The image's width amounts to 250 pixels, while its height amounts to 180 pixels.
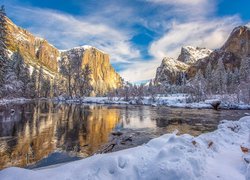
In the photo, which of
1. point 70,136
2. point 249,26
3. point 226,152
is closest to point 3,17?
point 70,136

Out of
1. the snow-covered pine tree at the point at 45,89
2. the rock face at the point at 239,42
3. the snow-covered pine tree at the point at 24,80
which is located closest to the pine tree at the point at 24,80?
the snow-covered pine tree at the point at 24,80

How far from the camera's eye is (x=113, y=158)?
223 inches

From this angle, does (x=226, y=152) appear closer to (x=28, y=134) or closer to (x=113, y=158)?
(x=113, y=158)

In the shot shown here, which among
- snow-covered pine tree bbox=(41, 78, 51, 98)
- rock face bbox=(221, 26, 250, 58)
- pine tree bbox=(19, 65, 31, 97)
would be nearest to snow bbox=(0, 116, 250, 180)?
pine tree bbox=(19, 65, 31, 97)

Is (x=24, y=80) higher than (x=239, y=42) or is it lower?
lower

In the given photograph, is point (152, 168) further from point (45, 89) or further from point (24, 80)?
point (45, 89)

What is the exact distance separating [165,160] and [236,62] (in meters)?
175

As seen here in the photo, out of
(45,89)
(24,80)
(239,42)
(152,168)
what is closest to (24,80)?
(24,80)

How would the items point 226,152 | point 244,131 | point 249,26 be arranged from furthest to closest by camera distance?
point 249,26
point 244,131
point 226,152

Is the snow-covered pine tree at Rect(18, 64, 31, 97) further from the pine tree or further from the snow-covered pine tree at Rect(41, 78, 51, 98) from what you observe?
the snow-covered pine tree at Rect(41, 78, 51, 98)

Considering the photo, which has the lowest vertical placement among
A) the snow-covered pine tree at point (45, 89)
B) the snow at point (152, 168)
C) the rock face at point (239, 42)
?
the snow at point (152, 168)

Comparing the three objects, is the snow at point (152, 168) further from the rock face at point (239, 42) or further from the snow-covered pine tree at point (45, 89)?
the rock face at point (239, 42)

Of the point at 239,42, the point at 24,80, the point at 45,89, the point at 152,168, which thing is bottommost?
the point at 152,168

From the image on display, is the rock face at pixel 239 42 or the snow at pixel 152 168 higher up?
the rock face at pixel 239 42
